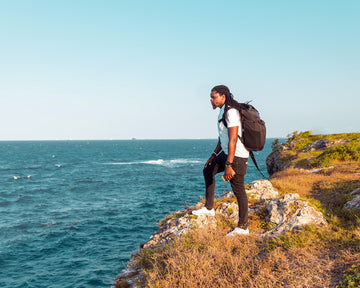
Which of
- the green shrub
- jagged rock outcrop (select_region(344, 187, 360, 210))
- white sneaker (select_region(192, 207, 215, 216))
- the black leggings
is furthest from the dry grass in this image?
the green shrub

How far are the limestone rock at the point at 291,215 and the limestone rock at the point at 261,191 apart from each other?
127cm

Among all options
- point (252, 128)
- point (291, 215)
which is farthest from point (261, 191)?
point (252, 128)

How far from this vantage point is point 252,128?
4.92 meters

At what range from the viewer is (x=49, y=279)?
A: 15.2m

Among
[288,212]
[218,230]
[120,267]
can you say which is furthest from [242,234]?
[120,267]

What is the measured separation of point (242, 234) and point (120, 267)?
529 inches

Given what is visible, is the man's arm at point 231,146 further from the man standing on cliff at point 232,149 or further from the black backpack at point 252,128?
the black backpack at point 252,128

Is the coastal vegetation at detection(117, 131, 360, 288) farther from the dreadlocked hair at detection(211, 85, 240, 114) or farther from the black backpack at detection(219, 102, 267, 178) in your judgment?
the dreadlocked hair at detection(211, 85, 240, 114)

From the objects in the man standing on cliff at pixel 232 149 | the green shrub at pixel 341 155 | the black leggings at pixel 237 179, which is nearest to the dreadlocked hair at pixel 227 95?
the man standing on cliff at pixel 232 149

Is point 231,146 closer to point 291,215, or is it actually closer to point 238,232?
point 238,232

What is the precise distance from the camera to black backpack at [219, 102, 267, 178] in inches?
194

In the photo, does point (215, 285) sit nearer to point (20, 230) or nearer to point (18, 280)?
point (18, 280)

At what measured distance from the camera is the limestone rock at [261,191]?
25.8 feet

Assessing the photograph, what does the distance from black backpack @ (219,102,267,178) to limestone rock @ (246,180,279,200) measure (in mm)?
3348
